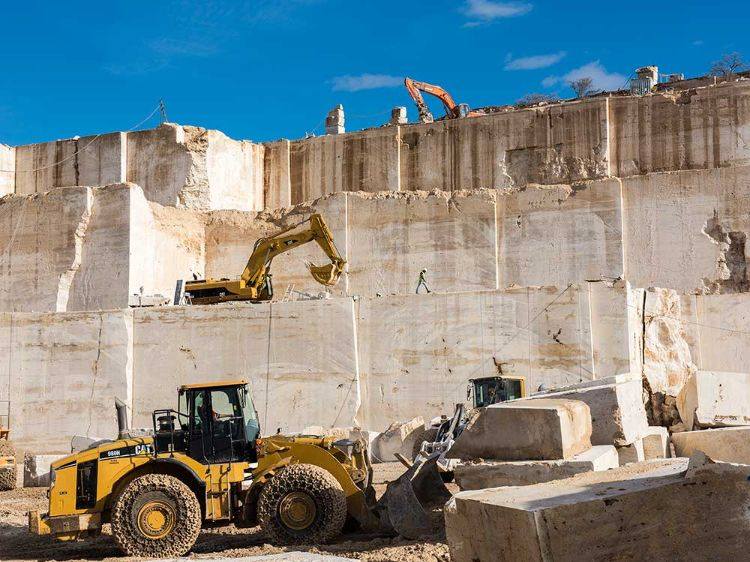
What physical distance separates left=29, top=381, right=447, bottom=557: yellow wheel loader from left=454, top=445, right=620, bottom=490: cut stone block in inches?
25.0

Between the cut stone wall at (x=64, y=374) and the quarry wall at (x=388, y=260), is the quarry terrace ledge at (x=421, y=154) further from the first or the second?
the cut stone wall at (x=64, y=374)

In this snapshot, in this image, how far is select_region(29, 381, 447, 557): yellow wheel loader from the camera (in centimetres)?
826

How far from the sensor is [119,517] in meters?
8.23

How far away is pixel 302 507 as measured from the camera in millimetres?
8328

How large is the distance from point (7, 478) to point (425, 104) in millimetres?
22428

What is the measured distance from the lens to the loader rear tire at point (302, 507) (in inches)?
325

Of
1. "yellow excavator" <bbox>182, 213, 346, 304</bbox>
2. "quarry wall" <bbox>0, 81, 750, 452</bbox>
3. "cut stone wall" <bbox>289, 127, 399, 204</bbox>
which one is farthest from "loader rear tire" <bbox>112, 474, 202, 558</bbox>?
"cut stone wall" <bbox>289, 127, 399, 204</bbox>

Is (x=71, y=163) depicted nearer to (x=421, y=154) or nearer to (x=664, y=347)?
(x=421, y=154)

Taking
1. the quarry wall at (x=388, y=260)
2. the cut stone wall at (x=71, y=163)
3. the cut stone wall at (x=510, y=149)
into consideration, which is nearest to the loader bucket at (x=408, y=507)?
the quarry wall at (x=388, y=260)

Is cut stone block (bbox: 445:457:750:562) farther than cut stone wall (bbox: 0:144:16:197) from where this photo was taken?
No

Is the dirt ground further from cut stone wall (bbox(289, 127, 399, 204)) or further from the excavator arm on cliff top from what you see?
the excavator arm on cliff top

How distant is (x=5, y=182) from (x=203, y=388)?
77.2 feet

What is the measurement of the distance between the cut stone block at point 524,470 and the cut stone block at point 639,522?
1947 millimetres

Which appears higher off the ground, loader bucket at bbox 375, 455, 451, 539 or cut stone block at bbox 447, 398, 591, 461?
cut stone block at bbox 447, 398, 591, 461
